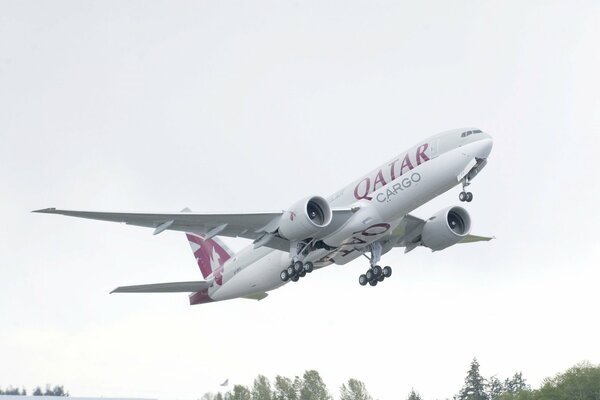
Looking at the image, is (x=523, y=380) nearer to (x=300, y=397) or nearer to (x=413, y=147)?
(x=300, y=397)

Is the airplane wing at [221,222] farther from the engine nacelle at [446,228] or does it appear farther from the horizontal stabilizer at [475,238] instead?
the horizontal stabilizer at [475,238]

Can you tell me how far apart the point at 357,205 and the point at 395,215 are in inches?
66.6

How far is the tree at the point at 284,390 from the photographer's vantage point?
6881cm

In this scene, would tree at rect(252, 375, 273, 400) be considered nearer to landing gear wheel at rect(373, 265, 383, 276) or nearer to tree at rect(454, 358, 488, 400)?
tree at rect(454, 358, 488, 400)

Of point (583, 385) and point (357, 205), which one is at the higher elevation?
point (357, 205)

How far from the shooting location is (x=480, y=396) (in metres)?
75.6

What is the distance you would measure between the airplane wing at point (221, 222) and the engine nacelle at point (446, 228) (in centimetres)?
599

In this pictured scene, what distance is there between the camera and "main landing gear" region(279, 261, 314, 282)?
4228 cm

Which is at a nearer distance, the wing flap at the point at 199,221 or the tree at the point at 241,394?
the wing flap at the point at 199,221

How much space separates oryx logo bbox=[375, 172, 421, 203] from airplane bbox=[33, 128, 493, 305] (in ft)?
0.13

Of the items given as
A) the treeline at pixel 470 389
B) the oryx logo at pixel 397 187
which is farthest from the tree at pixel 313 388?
the oryx logo at pixel 397 187

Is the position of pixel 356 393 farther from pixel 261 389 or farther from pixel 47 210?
pixel 47 210

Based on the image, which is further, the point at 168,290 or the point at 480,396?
the point at 480,396

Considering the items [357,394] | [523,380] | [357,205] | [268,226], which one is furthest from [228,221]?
[523,380]
